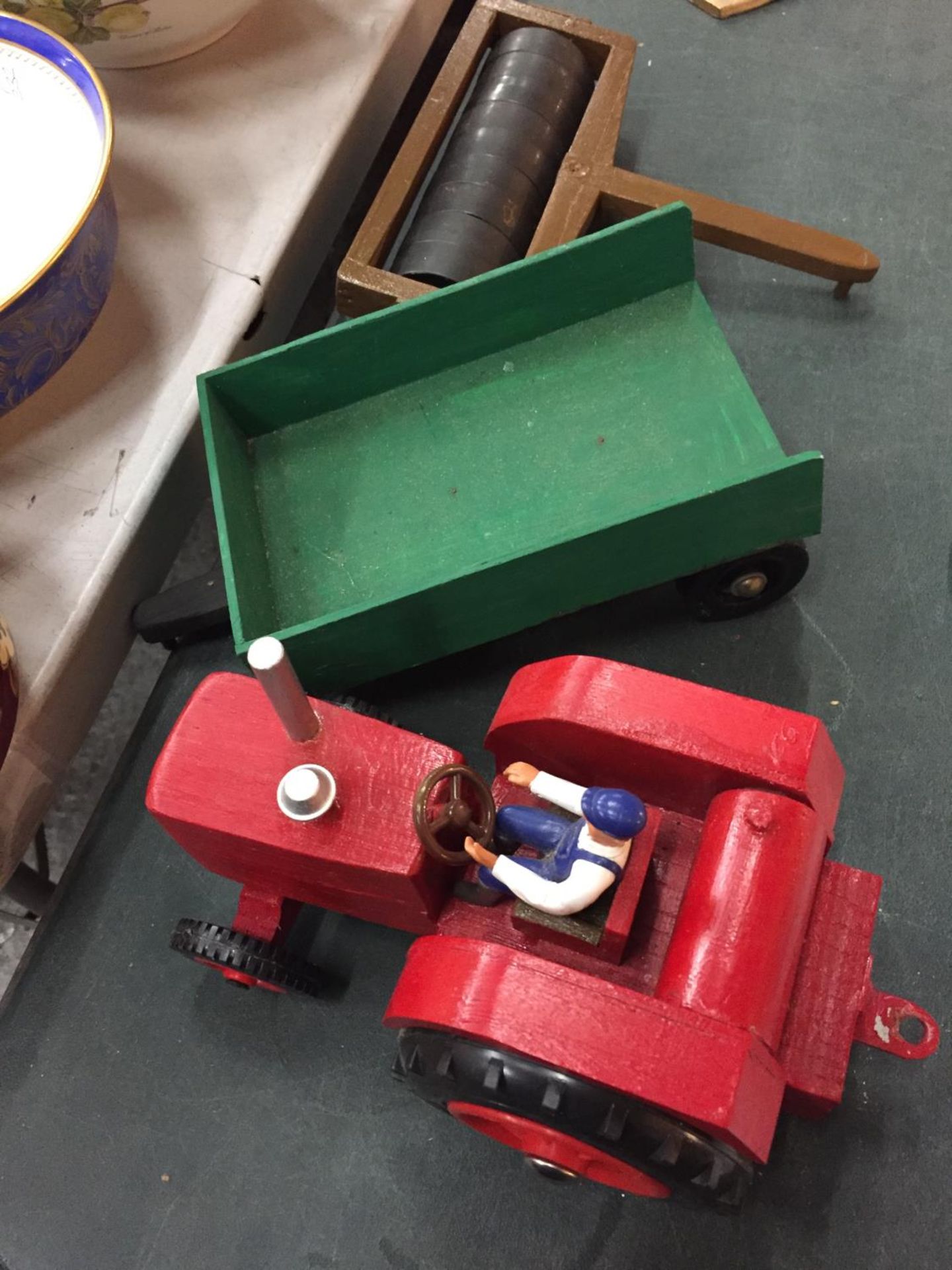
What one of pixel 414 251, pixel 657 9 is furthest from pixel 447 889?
pixel 657 9

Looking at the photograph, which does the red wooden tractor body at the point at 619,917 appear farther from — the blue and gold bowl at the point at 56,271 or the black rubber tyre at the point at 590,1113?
the blue and gold bowl at the point at 56,271

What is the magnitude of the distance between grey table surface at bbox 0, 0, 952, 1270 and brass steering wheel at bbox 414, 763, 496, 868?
0.64ft

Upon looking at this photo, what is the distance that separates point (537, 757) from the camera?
0.50 m

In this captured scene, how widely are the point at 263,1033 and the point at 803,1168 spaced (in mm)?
343

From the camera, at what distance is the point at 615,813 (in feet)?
1.25

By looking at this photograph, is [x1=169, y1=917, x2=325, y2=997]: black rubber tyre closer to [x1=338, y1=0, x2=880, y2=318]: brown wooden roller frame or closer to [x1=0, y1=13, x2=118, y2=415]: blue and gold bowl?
[x1=0, y1=13, x2=118, y2=415]: blue and gold bowl

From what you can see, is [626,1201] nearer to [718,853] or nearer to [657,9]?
[718,853]

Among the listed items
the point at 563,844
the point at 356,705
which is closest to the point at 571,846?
the point at 563,844

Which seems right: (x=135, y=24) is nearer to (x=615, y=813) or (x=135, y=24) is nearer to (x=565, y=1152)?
(x=615, y=813)

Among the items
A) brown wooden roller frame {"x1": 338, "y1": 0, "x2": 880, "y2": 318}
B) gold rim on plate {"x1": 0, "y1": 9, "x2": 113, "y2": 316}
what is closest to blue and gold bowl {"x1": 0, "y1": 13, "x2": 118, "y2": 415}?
gold rim on plate {"x1": 0, "y1": 9, "x2": 113, "y2": 316}

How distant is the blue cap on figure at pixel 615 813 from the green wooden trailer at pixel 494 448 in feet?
0.69

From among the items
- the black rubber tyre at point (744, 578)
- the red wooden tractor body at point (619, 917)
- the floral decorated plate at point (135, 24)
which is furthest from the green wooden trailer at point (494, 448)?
the floral decorated plate at point (135, 24)

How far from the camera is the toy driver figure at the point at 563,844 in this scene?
39 centimetres

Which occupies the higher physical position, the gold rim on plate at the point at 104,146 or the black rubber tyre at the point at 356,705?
the gold rim on plate at the point at 104,146
